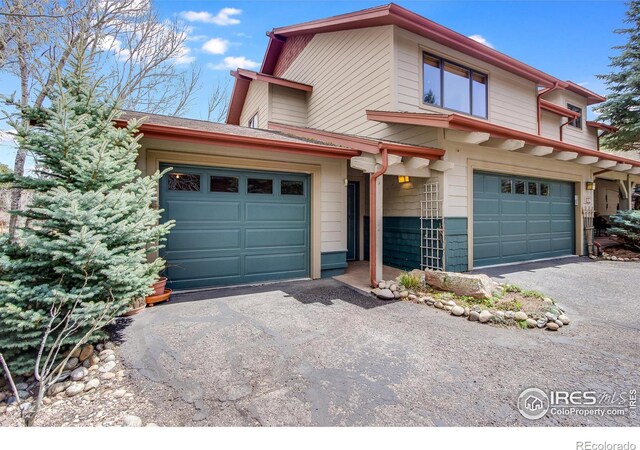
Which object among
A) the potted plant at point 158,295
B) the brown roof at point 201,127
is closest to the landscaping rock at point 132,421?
the potted plant at point 158,295

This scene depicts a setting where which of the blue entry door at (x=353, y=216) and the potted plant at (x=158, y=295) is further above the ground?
the blue entry door at (x=353, y=216)

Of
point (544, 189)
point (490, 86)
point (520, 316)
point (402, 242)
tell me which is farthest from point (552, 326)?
point (490, 86)

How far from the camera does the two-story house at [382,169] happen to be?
205 inches

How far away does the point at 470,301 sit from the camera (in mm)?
4281

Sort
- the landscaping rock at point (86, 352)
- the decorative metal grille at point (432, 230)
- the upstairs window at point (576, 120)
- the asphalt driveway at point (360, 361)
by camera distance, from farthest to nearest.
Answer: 1. the upstairs window at point (576, 120)
2. the decorative metal grille at point (432, 230)
3. the landscaping rock at point (86, 352)
4. the asphalt driveway at point (360, 361)

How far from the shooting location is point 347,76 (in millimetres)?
7898

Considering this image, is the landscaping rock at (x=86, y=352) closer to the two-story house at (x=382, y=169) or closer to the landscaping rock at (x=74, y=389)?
the landscaping rock at (x=74, y=389)

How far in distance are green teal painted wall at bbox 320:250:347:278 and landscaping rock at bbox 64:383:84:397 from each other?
14.0 feet

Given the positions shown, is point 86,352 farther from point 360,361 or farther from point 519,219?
point 519,219

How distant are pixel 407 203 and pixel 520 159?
3.26 metres

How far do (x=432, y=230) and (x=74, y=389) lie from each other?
578 cm

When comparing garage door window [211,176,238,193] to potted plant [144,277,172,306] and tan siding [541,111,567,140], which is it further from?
tan siding [541,111,567,140]

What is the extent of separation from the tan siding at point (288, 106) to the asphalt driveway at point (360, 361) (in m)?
6.92
